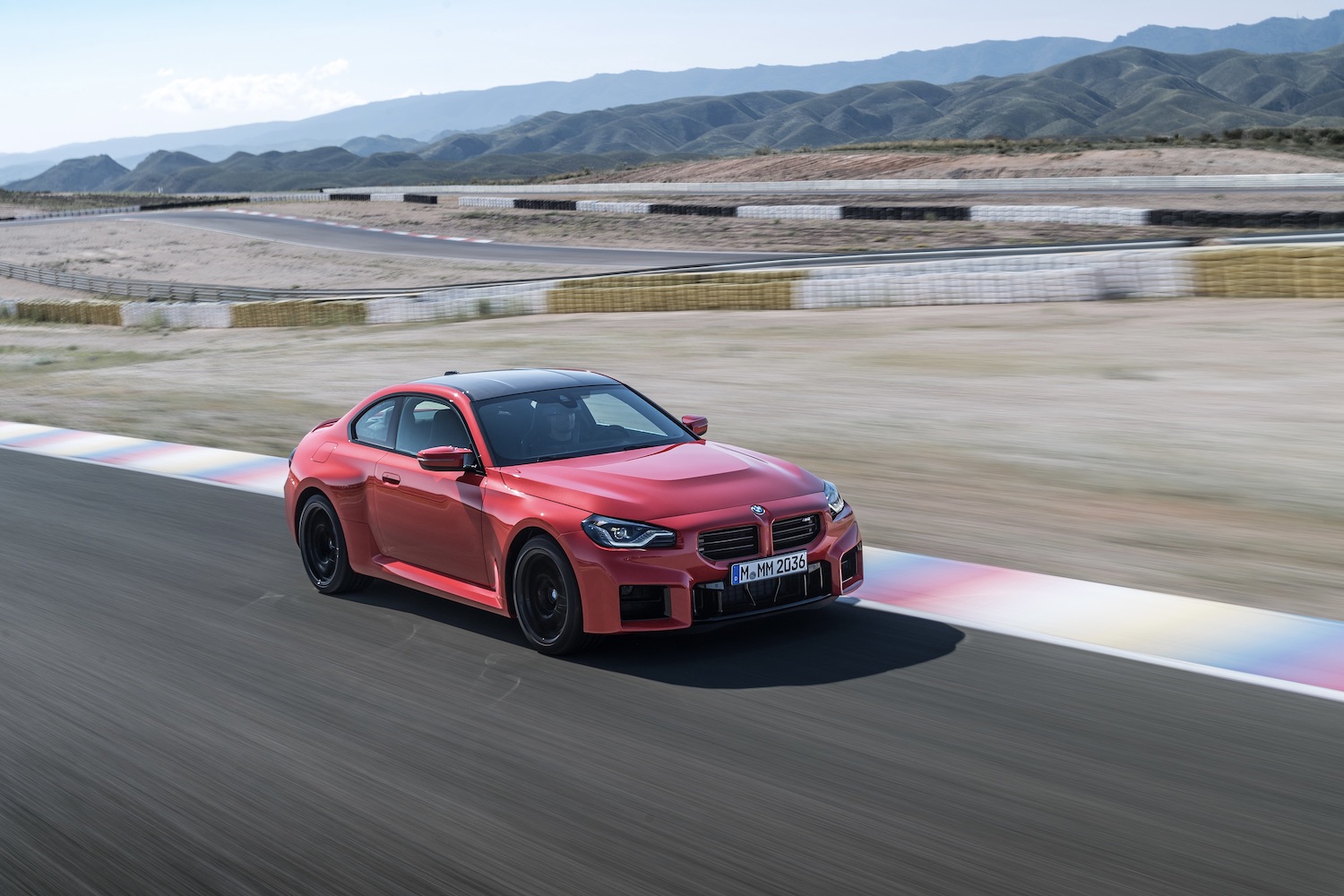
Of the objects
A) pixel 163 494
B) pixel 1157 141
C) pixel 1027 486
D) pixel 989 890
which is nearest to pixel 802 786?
pixel 989 890

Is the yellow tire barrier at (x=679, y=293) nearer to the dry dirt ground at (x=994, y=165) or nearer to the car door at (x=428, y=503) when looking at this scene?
the car door at (x=428, y=503)

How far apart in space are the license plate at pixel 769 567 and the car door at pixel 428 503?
1.38 meters

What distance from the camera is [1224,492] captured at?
1039 centimetres

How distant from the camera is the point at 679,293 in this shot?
27.4 meters

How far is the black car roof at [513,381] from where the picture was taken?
25.1 feet

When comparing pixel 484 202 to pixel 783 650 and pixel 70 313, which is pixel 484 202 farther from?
pixel 783 650

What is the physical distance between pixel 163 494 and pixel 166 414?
22.0ft

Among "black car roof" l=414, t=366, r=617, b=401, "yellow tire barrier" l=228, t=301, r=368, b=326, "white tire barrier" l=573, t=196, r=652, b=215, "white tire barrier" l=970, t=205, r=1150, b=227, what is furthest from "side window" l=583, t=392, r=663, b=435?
"white tire barrier" l=573, t=196, r=652, b=215

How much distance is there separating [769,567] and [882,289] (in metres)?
18.4

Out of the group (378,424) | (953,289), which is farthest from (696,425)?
(953,289)

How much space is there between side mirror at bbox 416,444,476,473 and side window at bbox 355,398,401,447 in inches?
34.3

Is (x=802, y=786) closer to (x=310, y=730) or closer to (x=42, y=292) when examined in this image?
(x=310, y=730)

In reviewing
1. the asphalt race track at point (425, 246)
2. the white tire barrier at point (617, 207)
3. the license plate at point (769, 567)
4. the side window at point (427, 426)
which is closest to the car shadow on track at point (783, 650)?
the license plate at point (769, 567)

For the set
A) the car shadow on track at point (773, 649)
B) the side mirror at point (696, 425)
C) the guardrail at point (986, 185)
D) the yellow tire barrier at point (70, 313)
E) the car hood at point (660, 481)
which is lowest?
the yellow tire barrier at point (70, 313)
